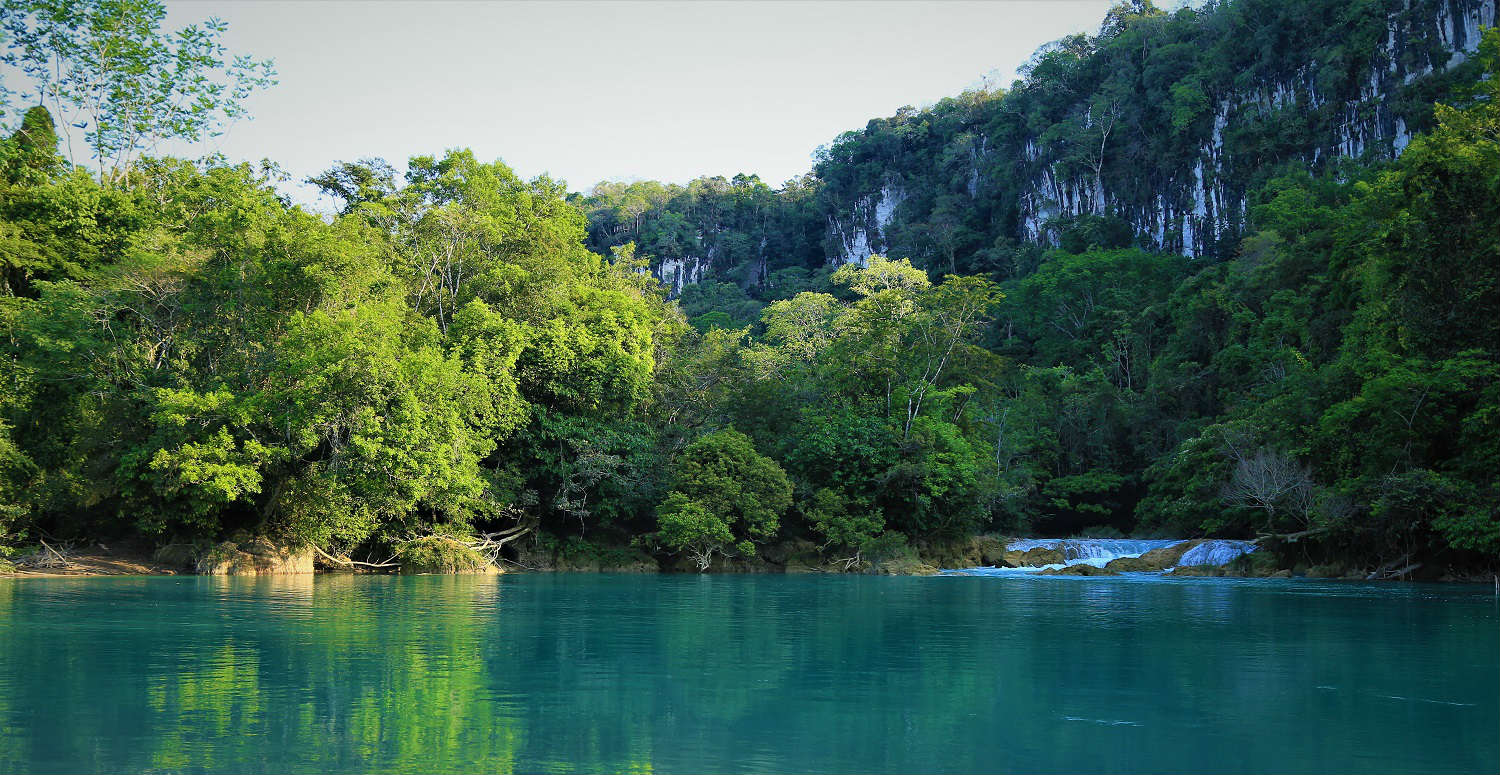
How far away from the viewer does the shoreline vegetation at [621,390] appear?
22.9 m

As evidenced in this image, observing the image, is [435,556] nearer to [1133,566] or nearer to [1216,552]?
[1133,566]

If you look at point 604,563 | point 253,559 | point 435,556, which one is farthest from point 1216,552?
point 253,559

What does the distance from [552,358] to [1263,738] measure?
24.9 meters

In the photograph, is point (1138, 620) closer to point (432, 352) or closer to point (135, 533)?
point (432, 352)

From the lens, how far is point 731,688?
862 cm

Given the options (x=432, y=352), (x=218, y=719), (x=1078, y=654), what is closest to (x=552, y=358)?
(x=432, y=352)

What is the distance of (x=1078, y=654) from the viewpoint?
36.0 ft

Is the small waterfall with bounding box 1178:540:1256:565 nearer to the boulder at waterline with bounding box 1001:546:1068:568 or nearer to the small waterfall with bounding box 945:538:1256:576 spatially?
the small waterfall with bounding box 945:538:1256:576

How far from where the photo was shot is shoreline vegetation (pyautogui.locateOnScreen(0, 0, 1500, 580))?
75.3ft

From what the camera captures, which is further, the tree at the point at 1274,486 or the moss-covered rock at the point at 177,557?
the tree at the point at 1274,486

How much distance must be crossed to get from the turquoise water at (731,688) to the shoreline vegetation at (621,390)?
7558mm

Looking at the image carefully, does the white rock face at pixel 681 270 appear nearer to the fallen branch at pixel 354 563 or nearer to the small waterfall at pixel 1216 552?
the small waterfall at pixel 1216 552

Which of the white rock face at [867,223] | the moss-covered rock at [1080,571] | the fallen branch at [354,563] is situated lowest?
the moss-covered rock at [1080,571]

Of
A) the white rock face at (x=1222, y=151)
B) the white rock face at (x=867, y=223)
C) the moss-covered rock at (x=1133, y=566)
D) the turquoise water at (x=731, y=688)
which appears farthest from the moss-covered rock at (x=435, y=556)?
the white rock face at (x=867, y=223)
